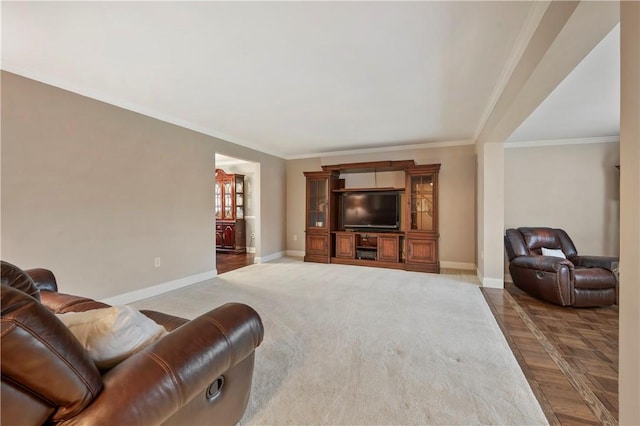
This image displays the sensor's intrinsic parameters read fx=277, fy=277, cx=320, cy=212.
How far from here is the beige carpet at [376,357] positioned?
1565 mm

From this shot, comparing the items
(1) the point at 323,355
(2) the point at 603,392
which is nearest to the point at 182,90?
(1) the point at 323,355

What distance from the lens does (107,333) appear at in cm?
98

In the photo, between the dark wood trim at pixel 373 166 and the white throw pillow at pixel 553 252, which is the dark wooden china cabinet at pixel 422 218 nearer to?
the dark wood trim at pixel 373 166

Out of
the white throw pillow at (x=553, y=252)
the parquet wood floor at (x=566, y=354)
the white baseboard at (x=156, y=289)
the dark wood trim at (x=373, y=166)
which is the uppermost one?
the dark wood trim at (x=373, y=166)

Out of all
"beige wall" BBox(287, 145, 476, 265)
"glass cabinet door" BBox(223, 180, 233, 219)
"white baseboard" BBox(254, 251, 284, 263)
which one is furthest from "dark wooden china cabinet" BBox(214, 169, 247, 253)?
"beige wall" BBox(287, 145, 476, 265)

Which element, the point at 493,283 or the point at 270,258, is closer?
the point at 493,283

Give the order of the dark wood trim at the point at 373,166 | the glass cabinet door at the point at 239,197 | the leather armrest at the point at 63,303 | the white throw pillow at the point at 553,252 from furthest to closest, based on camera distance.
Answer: the glass cabinet door at the point at 239,197 < the dark wood trim at the point at 373,166 < the white throw pillow at the point at 553,252 < the leather armrest at the point at 63,303

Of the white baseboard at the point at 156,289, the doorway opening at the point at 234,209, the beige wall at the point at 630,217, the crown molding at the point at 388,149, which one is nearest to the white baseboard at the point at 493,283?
the crown molding at the point at 388,149

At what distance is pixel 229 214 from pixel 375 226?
393 centimetres

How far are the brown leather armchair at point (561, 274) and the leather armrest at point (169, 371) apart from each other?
3.68 metres

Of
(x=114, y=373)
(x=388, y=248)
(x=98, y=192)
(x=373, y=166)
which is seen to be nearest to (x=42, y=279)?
(x=114, y=373)

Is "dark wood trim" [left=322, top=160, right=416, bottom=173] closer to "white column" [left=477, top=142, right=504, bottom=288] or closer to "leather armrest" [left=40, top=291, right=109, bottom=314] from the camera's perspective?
"white column" [left=477, top=142, right=504, bottom=288]

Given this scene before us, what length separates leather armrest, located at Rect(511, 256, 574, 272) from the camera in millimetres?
3238

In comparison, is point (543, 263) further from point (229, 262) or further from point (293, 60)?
point (229, 262)
